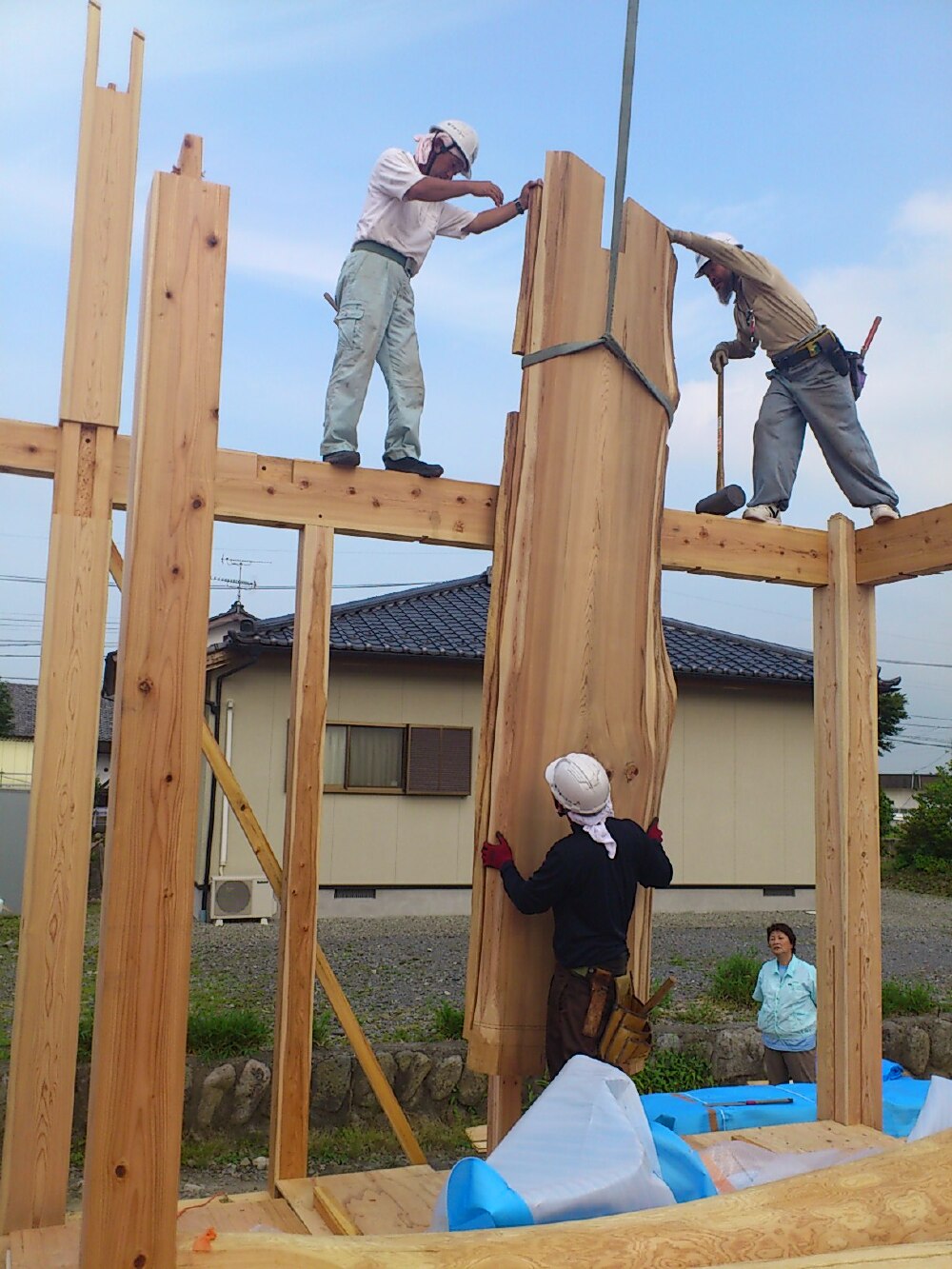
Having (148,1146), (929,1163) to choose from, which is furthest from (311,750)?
(929,1163)

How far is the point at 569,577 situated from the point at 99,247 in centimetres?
174

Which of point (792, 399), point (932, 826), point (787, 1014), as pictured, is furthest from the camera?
point (932, 826)

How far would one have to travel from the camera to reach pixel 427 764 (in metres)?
11.2

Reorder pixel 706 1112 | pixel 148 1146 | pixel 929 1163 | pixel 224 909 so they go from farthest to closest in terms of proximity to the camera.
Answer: pixel 224 909 < pixel 706 1112 < pixel 929 1163 < pixel 148 1146

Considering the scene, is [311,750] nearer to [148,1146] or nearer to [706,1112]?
[148,1146]

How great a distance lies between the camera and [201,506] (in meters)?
1.82

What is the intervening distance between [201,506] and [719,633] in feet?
43.4

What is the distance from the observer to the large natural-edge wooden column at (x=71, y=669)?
288cm

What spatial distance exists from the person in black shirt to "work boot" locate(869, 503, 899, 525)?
1820 millimetres

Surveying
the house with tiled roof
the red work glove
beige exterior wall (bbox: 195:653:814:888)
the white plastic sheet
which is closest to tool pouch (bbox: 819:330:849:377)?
the red work glove

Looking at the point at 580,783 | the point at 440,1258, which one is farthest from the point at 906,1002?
the point at 440,1258

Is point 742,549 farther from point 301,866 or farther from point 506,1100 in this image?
point 506,1100

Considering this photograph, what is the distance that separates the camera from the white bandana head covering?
124 inches

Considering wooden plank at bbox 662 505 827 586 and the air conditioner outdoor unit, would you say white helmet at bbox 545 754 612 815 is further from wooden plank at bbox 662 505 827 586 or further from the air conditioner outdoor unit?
the air conditioner outdoor unit
